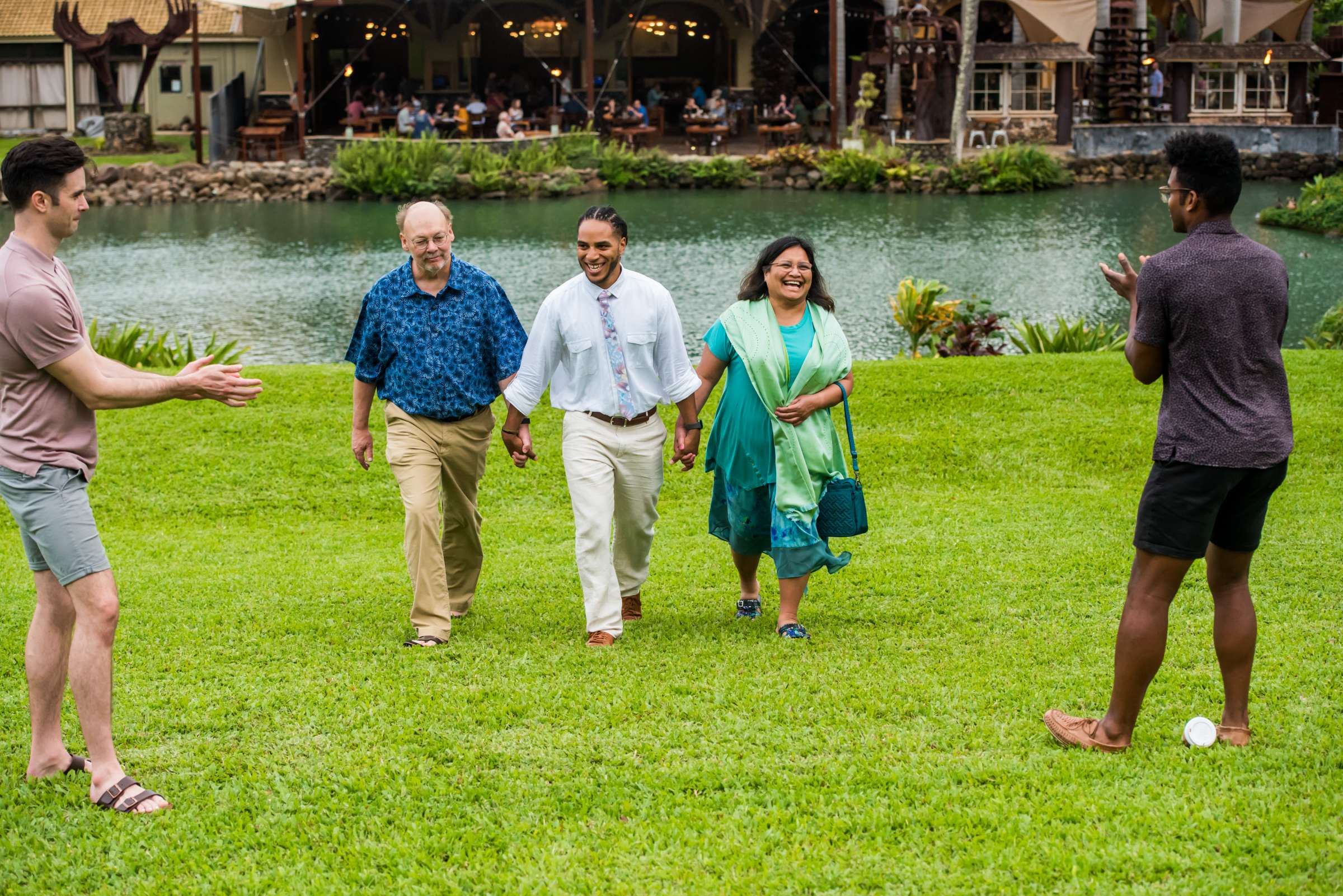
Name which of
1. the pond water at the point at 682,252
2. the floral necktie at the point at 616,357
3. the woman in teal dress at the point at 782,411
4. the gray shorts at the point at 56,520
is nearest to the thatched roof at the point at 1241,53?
the pond water at the point at 682,252

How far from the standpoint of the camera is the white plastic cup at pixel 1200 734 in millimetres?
4281

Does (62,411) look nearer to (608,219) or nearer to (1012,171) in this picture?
(608,219)

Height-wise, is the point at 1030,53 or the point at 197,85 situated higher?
the point at 1030,53

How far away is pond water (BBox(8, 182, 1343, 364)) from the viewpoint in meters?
17.1

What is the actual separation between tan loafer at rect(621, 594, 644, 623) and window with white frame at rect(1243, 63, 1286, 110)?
1349 inches

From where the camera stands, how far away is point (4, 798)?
160 inches

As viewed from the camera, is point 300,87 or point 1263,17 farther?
point 1263,17

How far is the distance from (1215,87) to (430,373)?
114ft

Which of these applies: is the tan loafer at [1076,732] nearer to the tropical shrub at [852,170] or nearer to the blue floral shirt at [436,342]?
the blue floral shirt at [436,342]

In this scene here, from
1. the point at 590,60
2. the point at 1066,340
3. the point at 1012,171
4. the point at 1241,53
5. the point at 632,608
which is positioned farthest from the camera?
the point at 590,60

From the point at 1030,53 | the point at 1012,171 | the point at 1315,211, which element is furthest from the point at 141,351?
the point at 1030,53

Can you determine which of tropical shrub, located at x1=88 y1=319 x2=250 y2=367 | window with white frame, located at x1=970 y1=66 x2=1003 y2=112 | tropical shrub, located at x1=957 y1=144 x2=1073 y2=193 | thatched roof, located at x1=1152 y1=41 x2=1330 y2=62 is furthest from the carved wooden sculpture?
tropical shrub, located at x1=88 y1=319 x2=250 y2=367

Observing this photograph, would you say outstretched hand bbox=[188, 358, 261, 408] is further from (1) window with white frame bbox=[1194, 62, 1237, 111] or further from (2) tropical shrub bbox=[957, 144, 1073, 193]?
(1) window with white frame bbox=[1194, 62, 1237, 111]

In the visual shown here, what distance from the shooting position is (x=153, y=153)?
36812 millimetres
